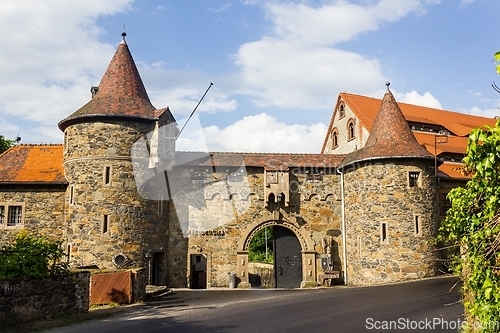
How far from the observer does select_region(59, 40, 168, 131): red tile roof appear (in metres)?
19.5

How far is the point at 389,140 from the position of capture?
20.5m

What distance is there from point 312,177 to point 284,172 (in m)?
1.47

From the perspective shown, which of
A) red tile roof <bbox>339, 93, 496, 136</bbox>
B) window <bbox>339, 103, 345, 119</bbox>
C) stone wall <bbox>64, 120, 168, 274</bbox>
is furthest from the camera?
window <bbox>339, 103, 345, 119</bbox>

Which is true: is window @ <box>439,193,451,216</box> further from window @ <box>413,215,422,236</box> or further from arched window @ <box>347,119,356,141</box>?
arched window @ <box>347,119,356,141</box>

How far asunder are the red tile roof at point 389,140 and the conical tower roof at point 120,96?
9.40m

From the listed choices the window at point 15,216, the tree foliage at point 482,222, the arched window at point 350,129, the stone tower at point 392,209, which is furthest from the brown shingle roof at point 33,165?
the tree foliage at point 482,222

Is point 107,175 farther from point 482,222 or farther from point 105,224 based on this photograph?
point 482,222

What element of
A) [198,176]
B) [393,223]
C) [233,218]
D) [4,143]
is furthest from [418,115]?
[4,143]

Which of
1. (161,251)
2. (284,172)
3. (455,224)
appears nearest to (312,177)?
(284,172)

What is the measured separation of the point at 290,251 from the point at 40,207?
37.0 ft

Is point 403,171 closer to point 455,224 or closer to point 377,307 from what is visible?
point 377,307

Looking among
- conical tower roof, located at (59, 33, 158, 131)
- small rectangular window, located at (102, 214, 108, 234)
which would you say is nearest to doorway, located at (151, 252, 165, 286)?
small rectangular window, located at (102, 214, 108, 234)

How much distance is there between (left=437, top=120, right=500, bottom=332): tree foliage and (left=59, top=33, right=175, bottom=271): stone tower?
47.9 feet

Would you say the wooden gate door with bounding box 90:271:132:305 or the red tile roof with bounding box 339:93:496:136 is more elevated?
the red tile roof with bounding box 339:93:496:136
